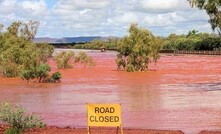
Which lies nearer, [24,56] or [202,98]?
[202,98]

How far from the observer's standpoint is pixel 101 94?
33281 mm

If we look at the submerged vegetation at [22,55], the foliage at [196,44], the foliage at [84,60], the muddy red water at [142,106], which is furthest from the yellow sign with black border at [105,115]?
the foliage at [196,44]

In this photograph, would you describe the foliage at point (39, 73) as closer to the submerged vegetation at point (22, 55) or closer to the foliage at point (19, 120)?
the submerged vegetation at point (22, 55)

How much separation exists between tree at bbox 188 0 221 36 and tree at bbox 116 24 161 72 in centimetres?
2779

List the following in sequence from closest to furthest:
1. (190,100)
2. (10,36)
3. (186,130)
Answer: (186,130), (190,100), (10,36)

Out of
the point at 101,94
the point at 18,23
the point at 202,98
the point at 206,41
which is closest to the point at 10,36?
the point at 18,23

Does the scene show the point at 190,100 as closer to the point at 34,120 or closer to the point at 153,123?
the point at 153,123

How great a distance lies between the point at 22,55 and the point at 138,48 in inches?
526

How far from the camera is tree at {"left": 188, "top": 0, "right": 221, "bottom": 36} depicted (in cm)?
3080

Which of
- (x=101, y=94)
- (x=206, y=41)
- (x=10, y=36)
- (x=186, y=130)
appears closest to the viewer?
(x=186, y=130)

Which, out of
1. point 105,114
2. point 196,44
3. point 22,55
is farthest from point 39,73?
point 196,44

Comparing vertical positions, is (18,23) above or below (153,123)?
above

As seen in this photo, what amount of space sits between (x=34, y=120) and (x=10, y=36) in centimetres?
5171

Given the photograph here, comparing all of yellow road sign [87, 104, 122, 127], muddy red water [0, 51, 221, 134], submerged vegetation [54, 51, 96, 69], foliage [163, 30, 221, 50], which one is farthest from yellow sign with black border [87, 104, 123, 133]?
foliage [163, 30, 221, 50]
